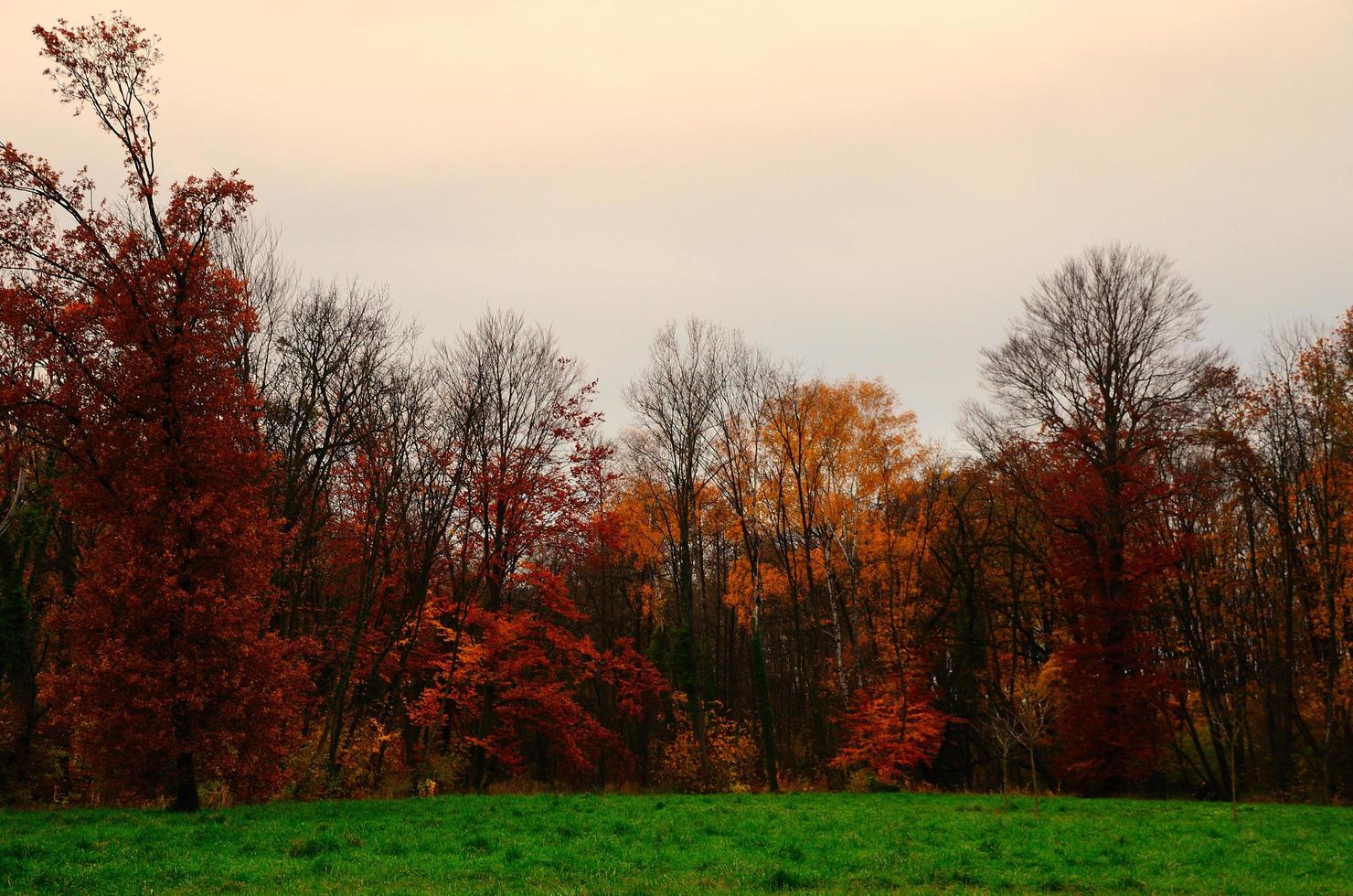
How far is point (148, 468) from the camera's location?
1695 centimetres

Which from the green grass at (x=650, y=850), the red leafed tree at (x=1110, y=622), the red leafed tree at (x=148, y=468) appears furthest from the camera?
the red leafed tree at (x=1110, y=622)

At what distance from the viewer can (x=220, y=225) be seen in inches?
727

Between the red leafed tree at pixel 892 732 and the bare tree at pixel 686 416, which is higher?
the bare tree at pixel 686 416

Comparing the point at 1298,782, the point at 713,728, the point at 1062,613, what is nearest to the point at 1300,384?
the point at 1062,613

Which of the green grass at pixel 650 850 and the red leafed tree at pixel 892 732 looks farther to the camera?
the red leafed tree at pixel 892 732

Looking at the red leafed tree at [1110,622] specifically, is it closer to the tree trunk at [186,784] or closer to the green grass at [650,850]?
the green grass at [650,850]

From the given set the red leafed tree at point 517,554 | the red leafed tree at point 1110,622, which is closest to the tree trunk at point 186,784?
the red leafed tree at point 517,554


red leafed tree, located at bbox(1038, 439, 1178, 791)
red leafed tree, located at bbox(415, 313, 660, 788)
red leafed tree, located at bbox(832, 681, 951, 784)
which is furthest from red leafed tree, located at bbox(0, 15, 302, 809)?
red leafed tree, located at bbox(1038, 439, 1178, 791)

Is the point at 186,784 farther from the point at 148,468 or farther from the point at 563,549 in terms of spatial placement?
the point at 563,549

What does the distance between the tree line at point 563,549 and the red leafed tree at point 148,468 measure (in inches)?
2.8

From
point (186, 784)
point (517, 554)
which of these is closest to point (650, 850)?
point (186, 784)

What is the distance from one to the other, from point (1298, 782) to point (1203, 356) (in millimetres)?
15087

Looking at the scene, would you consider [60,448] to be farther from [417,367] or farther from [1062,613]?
[1062,613]

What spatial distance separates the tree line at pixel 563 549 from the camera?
17.1m
